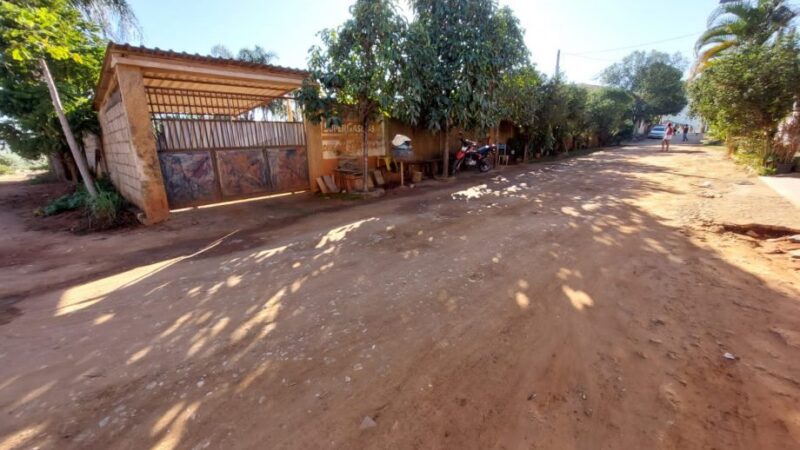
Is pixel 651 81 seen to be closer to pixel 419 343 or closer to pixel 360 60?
pixel 360 60

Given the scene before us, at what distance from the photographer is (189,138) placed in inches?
294

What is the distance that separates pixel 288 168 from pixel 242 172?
1201 millimetres

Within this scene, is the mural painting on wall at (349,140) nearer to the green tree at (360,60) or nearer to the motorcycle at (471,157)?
the green tree at (360,60)

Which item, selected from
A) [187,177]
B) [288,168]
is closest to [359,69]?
[288,168]

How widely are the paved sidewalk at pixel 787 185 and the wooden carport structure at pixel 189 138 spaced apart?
10372 millimetres

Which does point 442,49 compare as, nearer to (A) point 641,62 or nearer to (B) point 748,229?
(B) point 748,229

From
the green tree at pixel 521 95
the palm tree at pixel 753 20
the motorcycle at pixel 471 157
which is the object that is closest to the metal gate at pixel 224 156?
the motorcycle at pixel 471 157

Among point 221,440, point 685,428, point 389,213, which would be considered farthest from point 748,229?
point 221,440

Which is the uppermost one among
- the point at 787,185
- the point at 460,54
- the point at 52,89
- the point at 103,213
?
the point at 460,54

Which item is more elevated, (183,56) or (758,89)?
(183,56)

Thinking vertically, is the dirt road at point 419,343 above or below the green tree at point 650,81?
below

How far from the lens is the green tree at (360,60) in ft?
24.4

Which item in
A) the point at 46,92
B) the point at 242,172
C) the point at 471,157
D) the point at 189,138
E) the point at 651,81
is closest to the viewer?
the point at 189,138

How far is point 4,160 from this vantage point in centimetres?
2211
